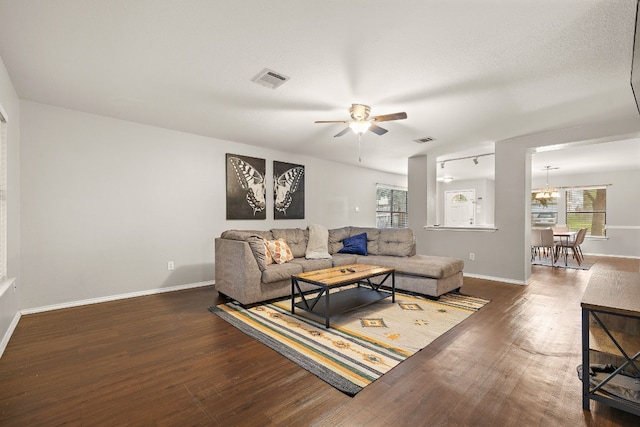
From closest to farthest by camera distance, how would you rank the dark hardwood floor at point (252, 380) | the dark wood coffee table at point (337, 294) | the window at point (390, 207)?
the dark hardwood floor at point (252, 380) → the dark wood coffee table at point (337, 294) → the window at point (390, 207)

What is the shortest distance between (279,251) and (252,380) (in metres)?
2.08

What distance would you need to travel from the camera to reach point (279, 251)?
3.94m

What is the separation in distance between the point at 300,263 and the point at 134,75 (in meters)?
2.68

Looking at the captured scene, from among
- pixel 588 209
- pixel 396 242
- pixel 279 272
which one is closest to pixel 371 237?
pixel 396 242

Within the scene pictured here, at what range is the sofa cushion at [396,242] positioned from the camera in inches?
176

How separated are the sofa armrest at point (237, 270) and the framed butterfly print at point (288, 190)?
186cm

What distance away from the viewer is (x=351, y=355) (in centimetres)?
226

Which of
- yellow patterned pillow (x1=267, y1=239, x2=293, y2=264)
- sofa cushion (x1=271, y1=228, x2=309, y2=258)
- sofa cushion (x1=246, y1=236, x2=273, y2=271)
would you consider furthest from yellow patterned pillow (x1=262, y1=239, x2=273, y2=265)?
sofa cushion (x1=271, y1=228, x2=309, y2=258)

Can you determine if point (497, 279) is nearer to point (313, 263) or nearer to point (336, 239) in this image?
point (336, 239)

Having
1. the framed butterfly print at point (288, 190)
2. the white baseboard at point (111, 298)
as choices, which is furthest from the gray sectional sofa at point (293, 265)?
the framed butterfly print at point (288, 190)

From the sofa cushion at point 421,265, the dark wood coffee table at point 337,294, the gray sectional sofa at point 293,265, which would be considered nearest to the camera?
the dark wood coffee table at point 337,294

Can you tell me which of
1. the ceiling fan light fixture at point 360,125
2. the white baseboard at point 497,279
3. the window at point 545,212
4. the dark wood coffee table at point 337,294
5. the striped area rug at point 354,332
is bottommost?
the white baseboard at point 497,279

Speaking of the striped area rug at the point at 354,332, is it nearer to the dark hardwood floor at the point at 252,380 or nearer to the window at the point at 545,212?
the dark hardwood floor at the point at 252,380

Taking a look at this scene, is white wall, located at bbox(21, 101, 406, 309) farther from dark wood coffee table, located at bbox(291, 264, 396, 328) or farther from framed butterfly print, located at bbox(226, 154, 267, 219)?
dark wood coffee table, located at bbox(291, 264, 396, 328)
